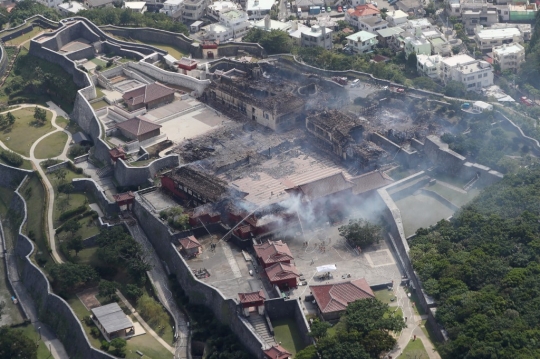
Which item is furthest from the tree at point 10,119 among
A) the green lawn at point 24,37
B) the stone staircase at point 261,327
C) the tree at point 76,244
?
the stone staircase at point 261,327

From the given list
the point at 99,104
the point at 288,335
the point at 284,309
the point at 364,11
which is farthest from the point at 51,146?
the point at 364,11

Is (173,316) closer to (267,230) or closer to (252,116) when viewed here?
(267,230)

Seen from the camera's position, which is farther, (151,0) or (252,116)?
(151,0)

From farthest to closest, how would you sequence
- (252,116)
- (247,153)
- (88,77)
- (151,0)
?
(151,0), (88,77), (252,116), (247,153)

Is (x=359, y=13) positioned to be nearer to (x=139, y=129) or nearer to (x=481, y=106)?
(x=481, y=106)

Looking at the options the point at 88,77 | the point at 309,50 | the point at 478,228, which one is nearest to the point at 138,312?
the point at 478,228

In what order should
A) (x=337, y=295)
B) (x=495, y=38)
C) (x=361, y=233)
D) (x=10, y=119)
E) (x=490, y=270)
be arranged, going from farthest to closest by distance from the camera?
(x=495, y=38), (x=10, y=119), (x=361, y=233), (x=337, y=295), (x=490, y=270)
